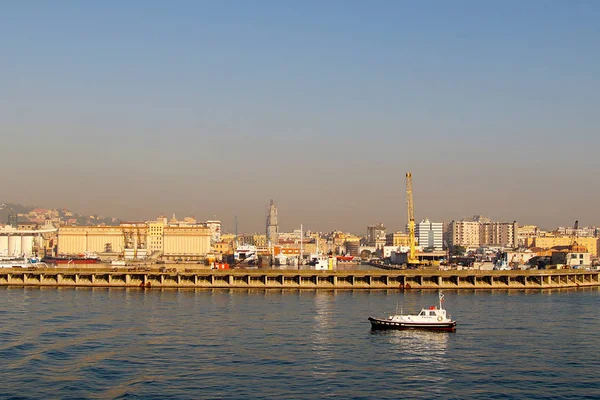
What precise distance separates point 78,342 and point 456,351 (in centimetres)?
2314

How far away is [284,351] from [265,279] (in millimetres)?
42524

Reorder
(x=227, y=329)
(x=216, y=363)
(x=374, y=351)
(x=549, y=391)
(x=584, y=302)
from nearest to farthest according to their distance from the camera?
(x=549, y=391) → (x=216, y=363) → (x=374, y=351) → (x=227, y=329) → (x=584, y=302)

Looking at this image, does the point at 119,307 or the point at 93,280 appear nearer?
the point at 119,307

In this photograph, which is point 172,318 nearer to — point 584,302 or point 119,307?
point 119,307

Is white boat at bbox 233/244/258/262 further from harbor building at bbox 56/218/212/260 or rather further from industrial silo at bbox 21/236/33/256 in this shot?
industrial silo at bbox 21/236/33/256

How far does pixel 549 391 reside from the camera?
33.9 meters

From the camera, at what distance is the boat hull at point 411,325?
51.0 metres

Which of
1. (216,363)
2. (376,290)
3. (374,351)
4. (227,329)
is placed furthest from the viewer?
(376,290)

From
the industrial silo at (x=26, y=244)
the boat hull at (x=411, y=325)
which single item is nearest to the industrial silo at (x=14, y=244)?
the industrial silo at (x=26, y=244)

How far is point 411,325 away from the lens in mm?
51812

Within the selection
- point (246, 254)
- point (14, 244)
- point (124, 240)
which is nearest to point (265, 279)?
point (246, 254)

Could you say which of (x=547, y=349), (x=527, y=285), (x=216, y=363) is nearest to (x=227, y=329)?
(x=216, y=363)

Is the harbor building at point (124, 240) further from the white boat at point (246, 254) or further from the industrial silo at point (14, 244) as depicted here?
the white boat at point (246, 254)

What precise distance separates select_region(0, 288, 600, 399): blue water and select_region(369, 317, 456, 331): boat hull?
857 mm
